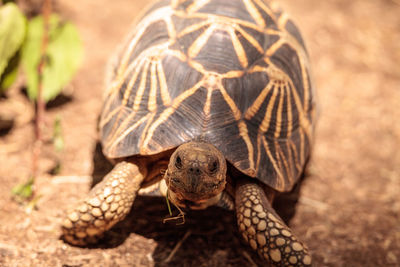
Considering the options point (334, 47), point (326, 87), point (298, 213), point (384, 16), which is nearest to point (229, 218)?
point (298, 213)

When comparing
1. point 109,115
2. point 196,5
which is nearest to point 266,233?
point 109,115

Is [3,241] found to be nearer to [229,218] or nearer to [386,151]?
[229,218]

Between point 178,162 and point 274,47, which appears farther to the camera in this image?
point 274,47

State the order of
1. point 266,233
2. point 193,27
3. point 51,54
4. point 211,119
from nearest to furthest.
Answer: point 266,233 < point 211,119 < point 193,27 < point 51,54

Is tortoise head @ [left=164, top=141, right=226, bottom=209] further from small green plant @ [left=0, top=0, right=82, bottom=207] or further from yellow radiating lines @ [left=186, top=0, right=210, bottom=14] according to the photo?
small green plant @ [left=0, top=0, right=82, bottom=207]

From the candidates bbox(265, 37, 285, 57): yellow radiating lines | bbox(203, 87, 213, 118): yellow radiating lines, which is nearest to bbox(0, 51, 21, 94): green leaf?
bbox(203, 87, 213, 118): yellow radiating lines

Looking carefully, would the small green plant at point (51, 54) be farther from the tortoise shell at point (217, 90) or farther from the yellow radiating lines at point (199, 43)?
the yellow radiating lines at point (199, 43)

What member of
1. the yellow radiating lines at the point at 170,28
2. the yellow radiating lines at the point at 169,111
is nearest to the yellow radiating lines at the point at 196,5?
the yellow radiating lines at the point at 170,28

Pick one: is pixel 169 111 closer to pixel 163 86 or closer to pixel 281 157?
pixel 163 86
